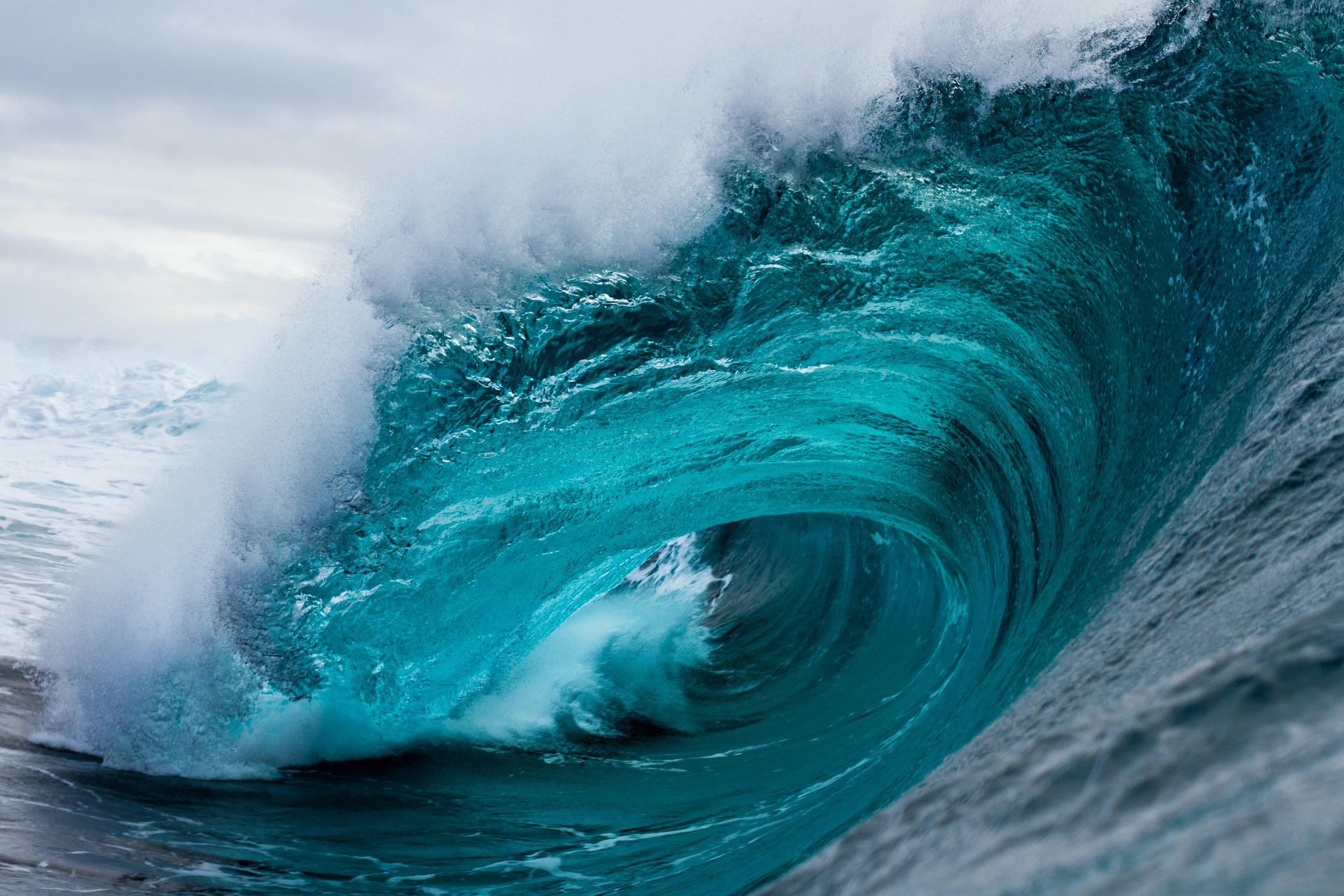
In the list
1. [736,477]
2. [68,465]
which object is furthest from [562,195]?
[68,465]

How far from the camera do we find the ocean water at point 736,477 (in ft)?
9.34

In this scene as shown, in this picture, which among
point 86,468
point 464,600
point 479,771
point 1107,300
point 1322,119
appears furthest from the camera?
point 86,468

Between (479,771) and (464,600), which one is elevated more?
(464,600)

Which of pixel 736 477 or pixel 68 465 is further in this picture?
pixel 68 465

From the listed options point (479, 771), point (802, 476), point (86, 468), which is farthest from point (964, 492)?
point (86, 468)

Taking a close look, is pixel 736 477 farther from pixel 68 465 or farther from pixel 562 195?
A: pixel 68 465

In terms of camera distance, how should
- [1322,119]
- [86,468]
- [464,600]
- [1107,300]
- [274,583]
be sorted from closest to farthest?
1. [1322,119]
2. [1107,300]
3. [274,583]
4. [464,600]
5. [86,468]

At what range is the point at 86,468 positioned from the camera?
71.2ft

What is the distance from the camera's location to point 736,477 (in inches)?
197

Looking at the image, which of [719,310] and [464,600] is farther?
[464,600]

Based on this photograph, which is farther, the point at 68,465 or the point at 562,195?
the point at 68,465

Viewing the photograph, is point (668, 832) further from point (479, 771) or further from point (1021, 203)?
point (1021, 203)

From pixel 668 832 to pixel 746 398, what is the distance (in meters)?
1.98

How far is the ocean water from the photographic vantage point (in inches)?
112
